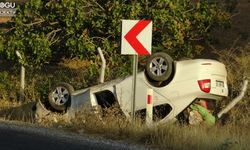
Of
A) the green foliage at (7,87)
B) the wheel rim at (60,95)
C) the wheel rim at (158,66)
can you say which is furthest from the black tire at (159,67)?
Result: the green foliage at (7,87)

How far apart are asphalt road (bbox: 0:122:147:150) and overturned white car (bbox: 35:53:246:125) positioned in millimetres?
1513

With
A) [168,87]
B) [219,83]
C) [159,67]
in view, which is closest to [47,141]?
[168,87]

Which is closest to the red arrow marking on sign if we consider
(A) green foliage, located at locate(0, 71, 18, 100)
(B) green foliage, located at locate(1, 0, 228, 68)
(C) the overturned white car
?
(C) the overturned white car

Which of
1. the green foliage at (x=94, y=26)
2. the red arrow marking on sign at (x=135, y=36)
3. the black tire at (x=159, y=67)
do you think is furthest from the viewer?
the green foliage at (x=94, y=26)

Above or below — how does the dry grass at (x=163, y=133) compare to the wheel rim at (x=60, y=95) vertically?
below

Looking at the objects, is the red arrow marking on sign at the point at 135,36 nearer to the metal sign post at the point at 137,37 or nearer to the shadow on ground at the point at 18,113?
the metal sign post at the point at 137,37

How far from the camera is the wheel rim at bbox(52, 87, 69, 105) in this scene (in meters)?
14.5

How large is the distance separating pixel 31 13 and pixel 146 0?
12.4ft

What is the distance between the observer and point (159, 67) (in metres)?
12.8

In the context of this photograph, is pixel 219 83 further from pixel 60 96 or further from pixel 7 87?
pixel 7 87

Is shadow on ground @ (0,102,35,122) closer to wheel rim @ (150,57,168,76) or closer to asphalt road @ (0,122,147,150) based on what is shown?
asphalt road @ (0,122,147,150)

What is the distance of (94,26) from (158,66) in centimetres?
641

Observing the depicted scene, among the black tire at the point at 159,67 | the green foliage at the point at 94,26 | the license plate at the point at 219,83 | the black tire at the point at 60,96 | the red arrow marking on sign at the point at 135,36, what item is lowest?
the black tire at the point at 60,96

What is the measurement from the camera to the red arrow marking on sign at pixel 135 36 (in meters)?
13.0
